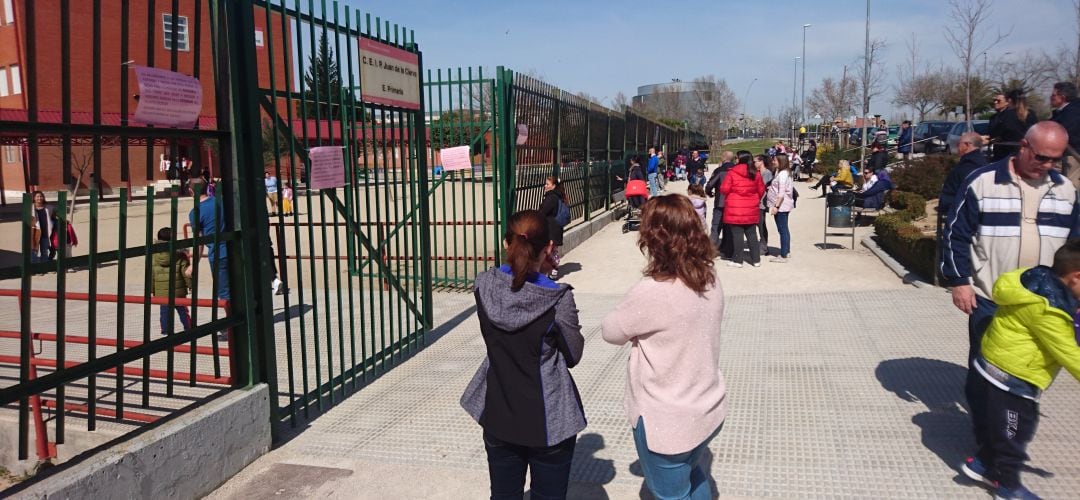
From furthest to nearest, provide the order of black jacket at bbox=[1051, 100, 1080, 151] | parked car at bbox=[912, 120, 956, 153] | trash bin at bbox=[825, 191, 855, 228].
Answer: parked car at bbox=[912, 120, 956, 153], trash bin at bbox=[825, 191, 855, 228], black jacket at bbox=[1051, 100, 1080, 151]

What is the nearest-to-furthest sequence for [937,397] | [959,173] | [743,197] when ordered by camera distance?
1. [937,397]
2. [959,173]
3. [743,197]

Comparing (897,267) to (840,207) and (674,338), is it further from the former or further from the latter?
(674,338)

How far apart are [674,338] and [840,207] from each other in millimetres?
10603

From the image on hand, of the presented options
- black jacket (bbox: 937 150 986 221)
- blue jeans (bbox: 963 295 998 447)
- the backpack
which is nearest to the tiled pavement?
blue jeans (bbox: 963 295 998 447)

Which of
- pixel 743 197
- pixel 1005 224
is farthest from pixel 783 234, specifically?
pixel 1005 224

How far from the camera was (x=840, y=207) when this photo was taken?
40.3ft

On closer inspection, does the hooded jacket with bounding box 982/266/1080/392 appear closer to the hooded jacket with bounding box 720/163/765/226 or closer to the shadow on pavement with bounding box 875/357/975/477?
the shadow on pavement with bounding box 875/357/975/477

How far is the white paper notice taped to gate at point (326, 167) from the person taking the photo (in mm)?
4934

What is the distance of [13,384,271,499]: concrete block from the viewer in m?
3.23

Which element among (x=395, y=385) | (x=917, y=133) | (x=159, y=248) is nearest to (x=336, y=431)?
(x=395, y=385)

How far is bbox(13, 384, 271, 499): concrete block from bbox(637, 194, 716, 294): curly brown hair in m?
2.56

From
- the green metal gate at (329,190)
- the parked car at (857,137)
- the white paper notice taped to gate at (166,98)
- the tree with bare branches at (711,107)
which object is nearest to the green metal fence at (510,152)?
the green metal gate at (329,190)

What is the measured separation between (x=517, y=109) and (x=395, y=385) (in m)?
5.12

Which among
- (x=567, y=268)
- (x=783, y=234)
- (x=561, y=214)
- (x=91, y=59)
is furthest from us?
(x=567, y=268)
